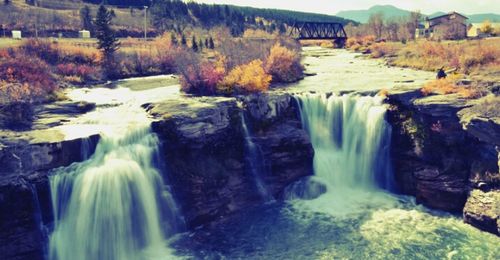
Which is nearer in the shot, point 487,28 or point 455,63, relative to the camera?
point 455,63

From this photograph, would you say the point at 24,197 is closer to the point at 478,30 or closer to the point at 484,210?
the point at 484,210

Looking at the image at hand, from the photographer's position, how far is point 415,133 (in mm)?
27141

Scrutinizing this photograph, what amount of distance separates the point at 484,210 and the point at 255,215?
11.6 metres

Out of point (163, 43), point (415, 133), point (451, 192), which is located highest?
point (163, 43)

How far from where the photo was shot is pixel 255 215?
25.0 m

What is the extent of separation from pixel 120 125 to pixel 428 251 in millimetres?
16473

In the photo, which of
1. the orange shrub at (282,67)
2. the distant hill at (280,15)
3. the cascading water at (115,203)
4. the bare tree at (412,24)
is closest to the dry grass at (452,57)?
the orange shrub at (282,67)

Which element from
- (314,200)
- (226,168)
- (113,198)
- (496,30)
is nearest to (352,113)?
(314,200)

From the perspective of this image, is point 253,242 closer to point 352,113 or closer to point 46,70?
point 352,113

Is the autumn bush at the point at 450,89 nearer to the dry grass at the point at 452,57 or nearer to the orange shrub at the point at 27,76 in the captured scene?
the dry grass at the point at 452,57

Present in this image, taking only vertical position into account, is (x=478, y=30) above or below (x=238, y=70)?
above

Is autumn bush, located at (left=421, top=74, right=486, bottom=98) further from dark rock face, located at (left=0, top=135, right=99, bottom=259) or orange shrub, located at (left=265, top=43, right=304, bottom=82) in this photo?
dark rock face, located at (left=0, top=135, right=99, bottom=259)

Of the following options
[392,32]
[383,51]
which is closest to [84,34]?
[383,51]

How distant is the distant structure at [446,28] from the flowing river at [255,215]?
52.0 m
